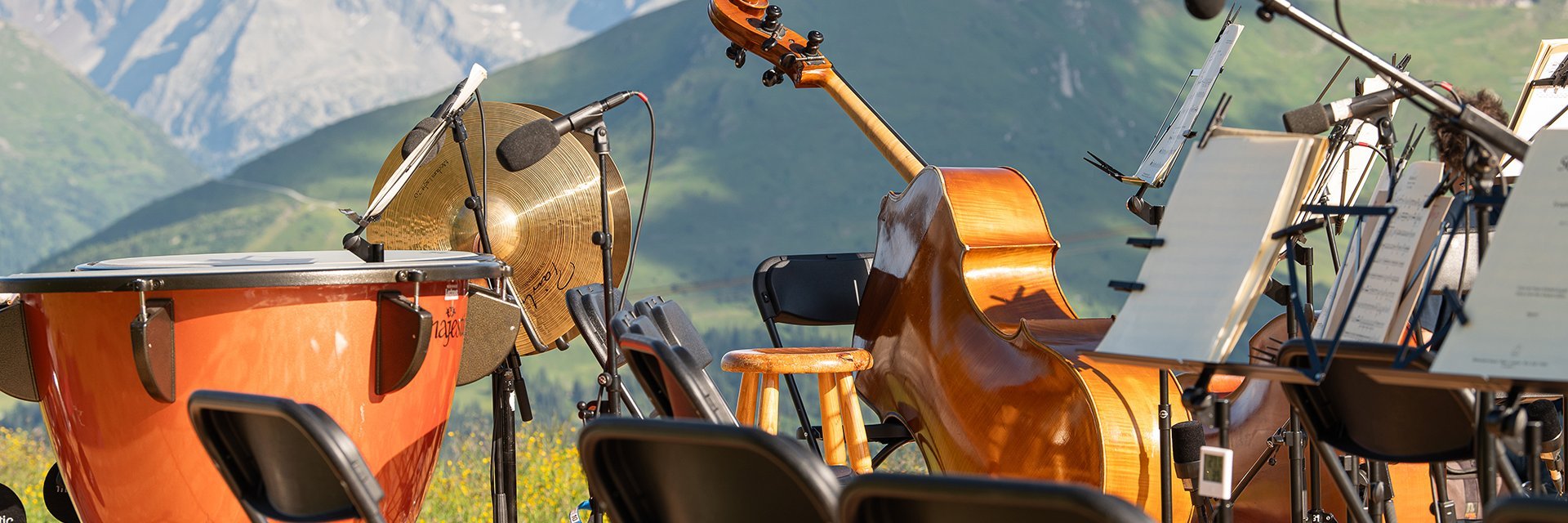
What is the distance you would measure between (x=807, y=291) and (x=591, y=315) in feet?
2.38

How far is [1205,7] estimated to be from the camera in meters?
1.92

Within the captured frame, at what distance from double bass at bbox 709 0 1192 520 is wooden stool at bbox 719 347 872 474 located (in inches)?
8.1

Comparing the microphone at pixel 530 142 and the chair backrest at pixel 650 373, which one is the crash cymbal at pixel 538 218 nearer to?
the microphone at pixel 530 142

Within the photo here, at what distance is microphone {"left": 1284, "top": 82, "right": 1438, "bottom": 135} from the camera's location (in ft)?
6.40

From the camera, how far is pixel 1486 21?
84.9 feet

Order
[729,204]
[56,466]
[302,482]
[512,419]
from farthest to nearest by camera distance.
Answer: [729,204] → [512,419] → [56,466] → [302,482]

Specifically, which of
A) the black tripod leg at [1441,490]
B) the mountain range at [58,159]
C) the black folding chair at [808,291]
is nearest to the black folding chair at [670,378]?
the black tripod leg at [1441,490]

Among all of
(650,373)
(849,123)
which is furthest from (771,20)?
(849,123)

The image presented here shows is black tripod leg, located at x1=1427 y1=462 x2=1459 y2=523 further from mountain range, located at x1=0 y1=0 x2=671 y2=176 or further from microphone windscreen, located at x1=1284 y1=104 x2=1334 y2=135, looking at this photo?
mountain range, located at x1=0 y1=0 x2=671 y2=176

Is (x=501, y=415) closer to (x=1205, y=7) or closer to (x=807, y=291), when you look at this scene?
(x=807, y=291)

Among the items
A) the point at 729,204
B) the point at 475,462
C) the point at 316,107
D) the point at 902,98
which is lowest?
the point at 475,462

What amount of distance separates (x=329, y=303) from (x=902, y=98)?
90.8 ft

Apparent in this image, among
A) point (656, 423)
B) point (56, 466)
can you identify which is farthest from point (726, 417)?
point (56, 466)

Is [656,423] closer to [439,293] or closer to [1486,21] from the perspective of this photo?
[439,293]
